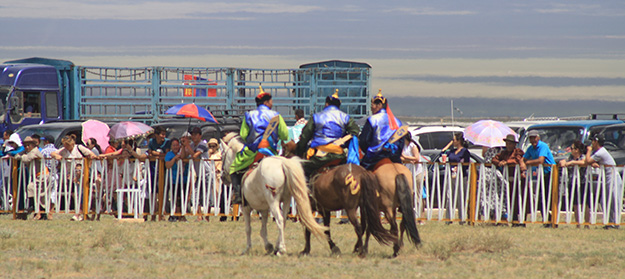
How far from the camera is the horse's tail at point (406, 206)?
10.8 m

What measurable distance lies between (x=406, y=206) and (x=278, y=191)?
155 centimetres

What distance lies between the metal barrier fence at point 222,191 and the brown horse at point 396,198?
4103mm

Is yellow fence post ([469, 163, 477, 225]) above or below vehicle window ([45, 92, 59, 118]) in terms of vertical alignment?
below

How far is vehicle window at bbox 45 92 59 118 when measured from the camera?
2542cm

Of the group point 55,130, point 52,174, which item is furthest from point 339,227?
point 55,130

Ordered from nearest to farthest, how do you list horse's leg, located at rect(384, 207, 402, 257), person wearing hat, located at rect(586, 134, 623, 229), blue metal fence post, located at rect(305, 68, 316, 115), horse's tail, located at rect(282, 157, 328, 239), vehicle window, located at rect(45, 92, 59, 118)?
horse's tail, located at rect(282, 157, 328, 239) < horse's leg, located at rect(384, 207, 402, 257) < person wearing hat, located at rect(586, 134, 623, 229) < vehicle window, located at rect(45, 92, 59, 118) < blue metal fence post, located at rect(305, 68, 316, 115)

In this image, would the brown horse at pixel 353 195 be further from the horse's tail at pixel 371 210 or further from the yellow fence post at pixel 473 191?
the yellow fence post at pixel 473 191

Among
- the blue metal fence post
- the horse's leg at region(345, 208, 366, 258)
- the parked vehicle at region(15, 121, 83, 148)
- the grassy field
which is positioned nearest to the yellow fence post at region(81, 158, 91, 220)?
the grassy field

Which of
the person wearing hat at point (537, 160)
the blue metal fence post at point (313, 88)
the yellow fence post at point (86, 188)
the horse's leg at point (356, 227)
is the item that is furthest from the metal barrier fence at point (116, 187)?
the blue metal fence post at point (313, 88)

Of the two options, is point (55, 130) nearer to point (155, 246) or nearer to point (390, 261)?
point (155, 246)

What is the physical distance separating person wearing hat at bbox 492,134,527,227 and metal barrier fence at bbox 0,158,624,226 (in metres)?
0.03

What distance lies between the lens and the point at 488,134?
16.0 metres

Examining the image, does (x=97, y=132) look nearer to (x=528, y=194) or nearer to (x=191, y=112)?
(x=191, y=112)

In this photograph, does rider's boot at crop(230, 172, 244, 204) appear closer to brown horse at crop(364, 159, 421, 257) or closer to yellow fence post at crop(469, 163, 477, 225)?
brown horse at crop(364, 159, 421, 257)
